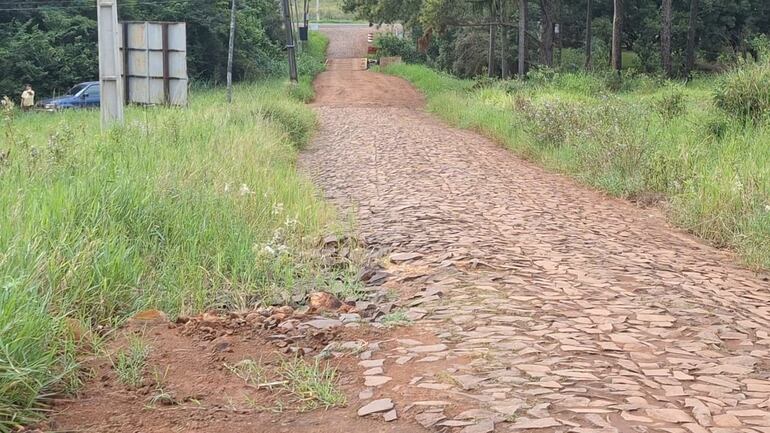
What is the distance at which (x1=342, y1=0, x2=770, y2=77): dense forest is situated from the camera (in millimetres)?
33219

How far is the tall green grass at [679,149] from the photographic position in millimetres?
8781

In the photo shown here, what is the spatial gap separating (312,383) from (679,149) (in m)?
9.20

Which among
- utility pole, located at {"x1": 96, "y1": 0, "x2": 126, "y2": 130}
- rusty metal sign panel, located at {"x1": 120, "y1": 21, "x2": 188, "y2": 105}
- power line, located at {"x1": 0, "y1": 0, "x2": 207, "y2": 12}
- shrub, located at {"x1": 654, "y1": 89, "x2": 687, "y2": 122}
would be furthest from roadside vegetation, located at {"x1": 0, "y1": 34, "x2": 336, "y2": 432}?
power line, located at {"x1": 0, "y1": 0, "x2": 207, "y2": 12}

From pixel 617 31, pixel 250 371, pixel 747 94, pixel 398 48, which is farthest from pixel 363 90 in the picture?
pixel 250 371

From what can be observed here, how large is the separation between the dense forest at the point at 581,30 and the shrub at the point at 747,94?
57.1 feet

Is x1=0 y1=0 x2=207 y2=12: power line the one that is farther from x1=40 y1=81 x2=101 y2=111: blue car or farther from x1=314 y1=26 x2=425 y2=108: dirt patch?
x1=314 y1=26 x2=425 y2=108: dirt patch

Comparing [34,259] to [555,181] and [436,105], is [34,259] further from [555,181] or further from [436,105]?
[436,105]

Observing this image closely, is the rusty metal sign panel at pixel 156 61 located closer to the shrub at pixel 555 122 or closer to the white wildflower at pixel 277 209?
the shrub at pixel 555 122

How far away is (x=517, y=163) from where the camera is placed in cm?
1530

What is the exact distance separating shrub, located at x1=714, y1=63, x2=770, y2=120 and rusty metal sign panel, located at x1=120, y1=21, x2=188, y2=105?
31.0ft

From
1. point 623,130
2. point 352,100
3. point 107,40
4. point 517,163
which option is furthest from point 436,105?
point 107,40

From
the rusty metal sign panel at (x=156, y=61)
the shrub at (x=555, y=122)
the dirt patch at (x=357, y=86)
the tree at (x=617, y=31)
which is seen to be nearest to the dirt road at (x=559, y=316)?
the shrub at (x=555, y=122)

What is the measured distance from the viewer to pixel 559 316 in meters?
5.51

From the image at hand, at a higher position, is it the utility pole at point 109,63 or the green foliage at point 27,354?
the utility pole at point 109,63
